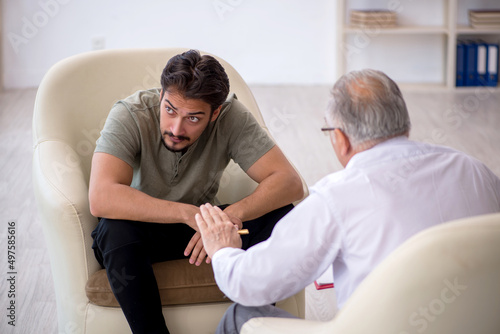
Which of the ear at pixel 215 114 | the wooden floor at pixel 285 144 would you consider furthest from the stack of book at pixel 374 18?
the ear at pixel 215 114

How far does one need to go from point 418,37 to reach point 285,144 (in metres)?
2.13

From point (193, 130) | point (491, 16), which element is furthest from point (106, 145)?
point (491, 16)

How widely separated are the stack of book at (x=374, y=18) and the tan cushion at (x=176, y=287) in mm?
3976

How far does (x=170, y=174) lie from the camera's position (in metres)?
2.00

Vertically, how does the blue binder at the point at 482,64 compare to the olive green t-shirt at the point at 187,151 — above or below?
below

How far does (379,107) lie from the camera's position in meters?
1.33

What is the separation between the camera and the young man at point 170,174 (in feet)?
5.65

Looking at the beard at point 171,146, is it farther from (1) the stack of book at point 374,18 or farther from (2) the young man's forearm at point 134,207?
(1) the stack of book at point 374,18

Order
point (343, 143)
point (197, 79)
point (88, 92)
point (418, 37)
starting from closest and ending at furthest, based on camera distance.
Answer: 1. point (343, 143)
2. point (197, 79)
3. point (88, 92)
4. point (418, 37)

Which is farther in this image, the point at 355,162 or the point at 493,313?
the point at 355,162

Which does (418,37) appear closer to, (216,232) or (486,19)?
(486,19)

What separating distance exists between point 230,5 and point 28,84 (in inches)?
71.9

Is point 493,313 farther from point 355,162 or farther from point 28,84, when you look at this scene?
point 28,84

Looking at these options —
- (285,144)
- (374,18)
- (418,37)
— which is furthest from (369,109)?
(418,37)
